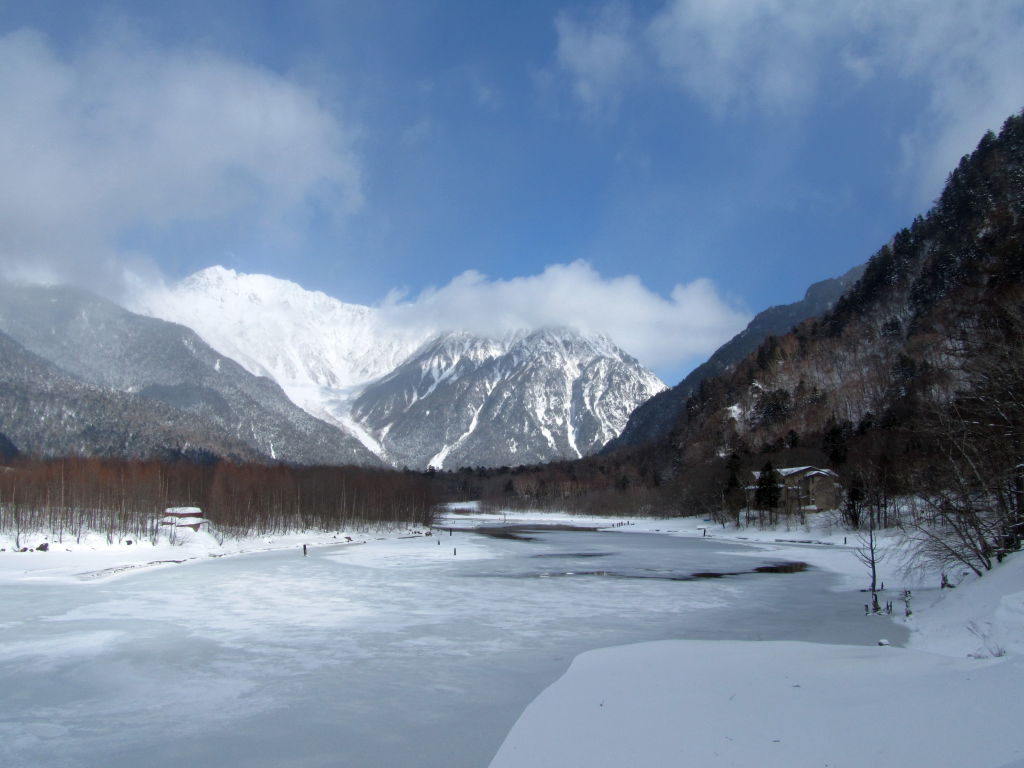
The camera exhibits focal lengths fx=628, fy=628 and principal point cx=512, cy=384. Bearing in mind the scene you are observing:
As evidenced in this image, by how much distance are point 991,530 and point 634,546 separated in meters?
51.7

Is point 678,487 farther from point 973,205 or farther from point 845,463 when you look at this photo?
point 973,205

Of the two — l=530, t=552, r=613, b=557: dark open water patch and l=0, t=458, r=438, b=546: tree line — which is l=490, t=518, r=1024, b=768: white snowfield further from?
l=0, t=458, r=438, b=546: tree line

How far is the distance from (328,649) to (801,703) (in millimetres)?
14123

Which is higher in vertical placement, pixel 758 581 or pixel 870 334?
pixel 870 334

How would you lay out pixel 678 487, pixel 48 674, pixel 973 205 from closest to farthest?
pixel 48 674 < pixel 973 205 < pixel 678 487

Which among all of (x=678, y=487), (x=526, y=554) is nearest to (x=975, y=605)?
(x=526, y=554)

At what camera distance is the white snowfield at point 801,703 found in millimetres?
9172

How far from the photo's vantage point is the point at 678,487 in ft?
456

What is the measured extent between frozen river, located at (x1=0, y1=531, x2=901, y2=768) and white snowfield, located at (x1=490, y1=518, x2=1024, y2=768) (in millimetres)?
1312

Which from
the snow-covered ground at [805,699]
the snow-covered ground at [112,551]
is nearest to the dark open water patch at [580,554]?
the snow-covered ground at [112,551]

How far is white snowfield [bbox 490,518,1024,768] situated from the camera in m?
9.17

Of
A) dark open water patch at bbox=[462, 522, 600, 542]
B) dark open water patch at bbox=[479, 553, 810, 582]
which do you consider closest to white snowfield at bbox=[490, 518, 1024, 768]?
dark open water patch at bbox=[479, 553, 810, 582]

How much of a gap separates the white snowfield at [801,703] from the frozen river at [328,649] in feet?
4.30

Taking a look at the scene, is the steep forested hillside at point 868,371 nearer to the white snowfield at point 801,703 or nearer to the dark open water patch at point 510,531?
the dark open water patch at point 510,531
